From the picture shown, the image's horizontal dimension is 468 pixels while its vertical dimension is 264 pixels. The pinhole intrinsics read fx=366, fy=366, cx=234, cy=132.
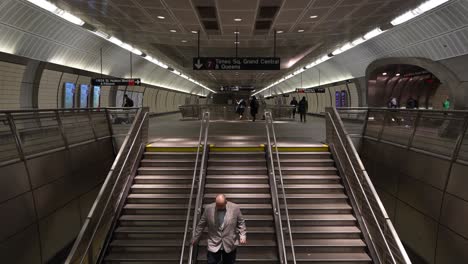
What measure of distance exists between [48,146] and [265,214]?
4.43 metres

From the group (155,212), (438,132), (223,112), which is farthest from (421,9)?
(223,112)

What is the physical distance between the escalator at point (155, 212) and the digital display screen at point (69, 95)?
10966 mm

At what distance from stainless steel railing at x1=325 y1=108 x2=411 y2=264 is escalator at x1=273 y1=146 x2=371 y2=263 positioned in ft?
0.76

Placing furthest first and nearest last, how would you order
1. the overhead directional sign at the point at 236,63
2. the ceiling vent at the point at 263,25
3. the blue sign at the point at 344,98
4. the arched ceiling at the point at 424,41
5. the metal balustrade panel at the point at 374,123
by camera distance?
1. the blue sign at the point at 344,98
2. the overhead directional sign at the point at 236,63
3. the arched ceiling at the point at 424,41
4. the ceiling vent at the point at 263,25
5. the metal balustrade panel at the point at 374,123

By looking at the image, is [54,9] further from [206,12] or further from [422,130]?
[422,130]

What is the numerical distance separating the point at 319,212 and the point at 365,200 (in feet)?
4.10

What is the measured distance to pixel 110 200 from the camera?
6867mm

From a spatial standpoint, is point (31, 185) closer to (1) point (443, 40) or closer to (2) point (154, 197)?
(2) point (154, 197)

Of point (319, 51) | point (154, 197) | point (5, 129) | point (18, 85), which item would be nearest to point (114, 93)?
point (18, 85)

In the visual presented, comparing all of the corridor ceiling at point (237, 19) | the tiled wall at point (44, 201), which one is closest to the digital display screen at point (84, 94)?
the corridor ceiling at point (237, 19)

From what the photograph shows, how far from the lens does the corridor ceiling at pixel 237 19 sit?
984 centimetres

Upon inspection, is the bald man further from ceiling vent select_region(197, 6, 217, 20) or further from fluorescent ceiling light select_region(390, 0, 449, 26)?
fluorescent ceiling light select_region(390, 0, 449, 26)

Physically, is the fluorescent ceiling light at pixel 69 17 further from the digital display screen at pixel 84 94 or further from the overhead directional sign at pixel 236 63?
the digital display screen at pixel 84 94

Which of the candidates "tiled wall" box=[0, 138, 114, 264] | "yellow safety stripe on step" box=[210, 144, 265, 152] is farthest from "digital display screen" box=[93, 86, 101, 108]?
"tiled wall" box=[0, 138, 114, 264]
